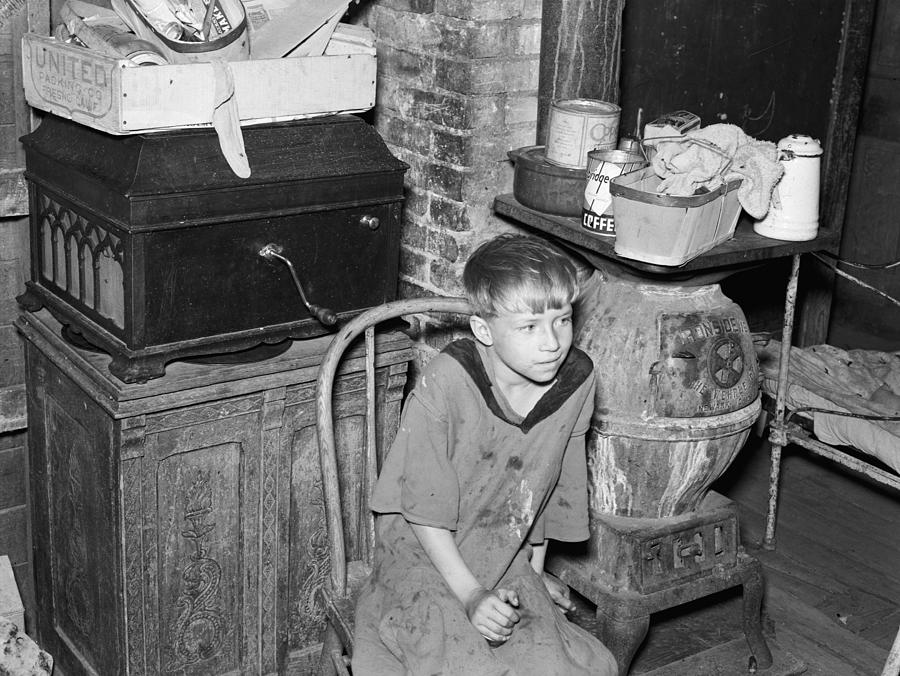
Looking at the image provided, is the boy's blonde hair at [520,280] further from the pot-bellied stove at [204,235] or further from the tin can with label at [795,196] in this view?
the tin can with label at [795,196]

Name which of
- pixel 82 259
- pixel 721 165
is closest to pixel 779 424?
pixel 721 165

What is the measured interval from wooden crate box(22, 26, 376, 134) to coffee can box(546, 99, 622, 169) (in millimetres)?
443

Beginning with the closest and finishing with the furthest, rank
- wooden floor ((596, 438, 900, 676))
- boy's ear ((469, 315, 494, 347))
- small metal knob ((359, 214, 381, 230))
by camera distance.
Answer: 1. boy's ear ((469, 315, 494, 347))
2. small metal knob ((359, 214, 381, 230))
3. wooden floor ((596, 438, 900, 676))

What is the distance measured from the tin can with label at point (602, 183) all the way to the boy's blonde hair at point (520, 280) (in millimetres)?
515

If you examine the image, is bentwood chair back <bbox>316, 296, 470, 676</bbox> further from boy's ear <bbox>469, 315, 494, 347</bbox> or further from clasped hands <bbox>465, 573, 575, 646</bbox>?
clasped hands <bbox>465, 573, 575, 646</bbox>

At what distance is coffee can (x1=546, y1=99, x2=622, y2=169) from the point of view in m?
2.86

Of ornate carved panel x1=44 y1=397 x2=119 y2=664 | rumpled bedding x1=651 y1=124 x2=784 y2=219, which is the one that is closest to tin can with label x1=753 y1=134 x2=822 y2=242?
rumpled bedding x1=651 y1=124 x2=784 y2=219

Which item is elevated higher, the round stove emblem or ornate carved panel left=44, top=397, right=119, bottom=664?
the round stove emblem

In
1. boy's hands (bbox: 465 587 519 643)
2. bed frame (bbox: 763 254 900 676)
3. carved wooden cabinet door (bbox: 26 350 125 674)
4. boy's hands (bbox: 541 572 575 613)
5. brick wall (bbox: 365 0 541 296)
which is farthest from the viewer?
bed frame (bbox: 763 254 900 676)

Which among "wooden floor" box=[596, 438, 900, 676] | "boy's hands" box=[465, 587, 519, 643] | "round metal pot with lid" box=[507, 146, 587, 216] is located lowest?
"wooden floor" box=[596, 438, 900, 676]

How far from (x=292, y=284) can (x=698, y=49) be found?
209 cm

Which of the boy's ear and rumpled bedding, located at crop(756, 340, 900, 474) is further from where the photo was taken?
rumpled bedding, located at crop(756, 340, 900, 474)

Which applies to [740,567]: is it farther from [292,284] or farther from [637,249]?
[292,284]

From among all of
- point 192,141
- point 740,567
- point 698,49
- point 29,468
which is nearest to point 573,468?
point 740,567
